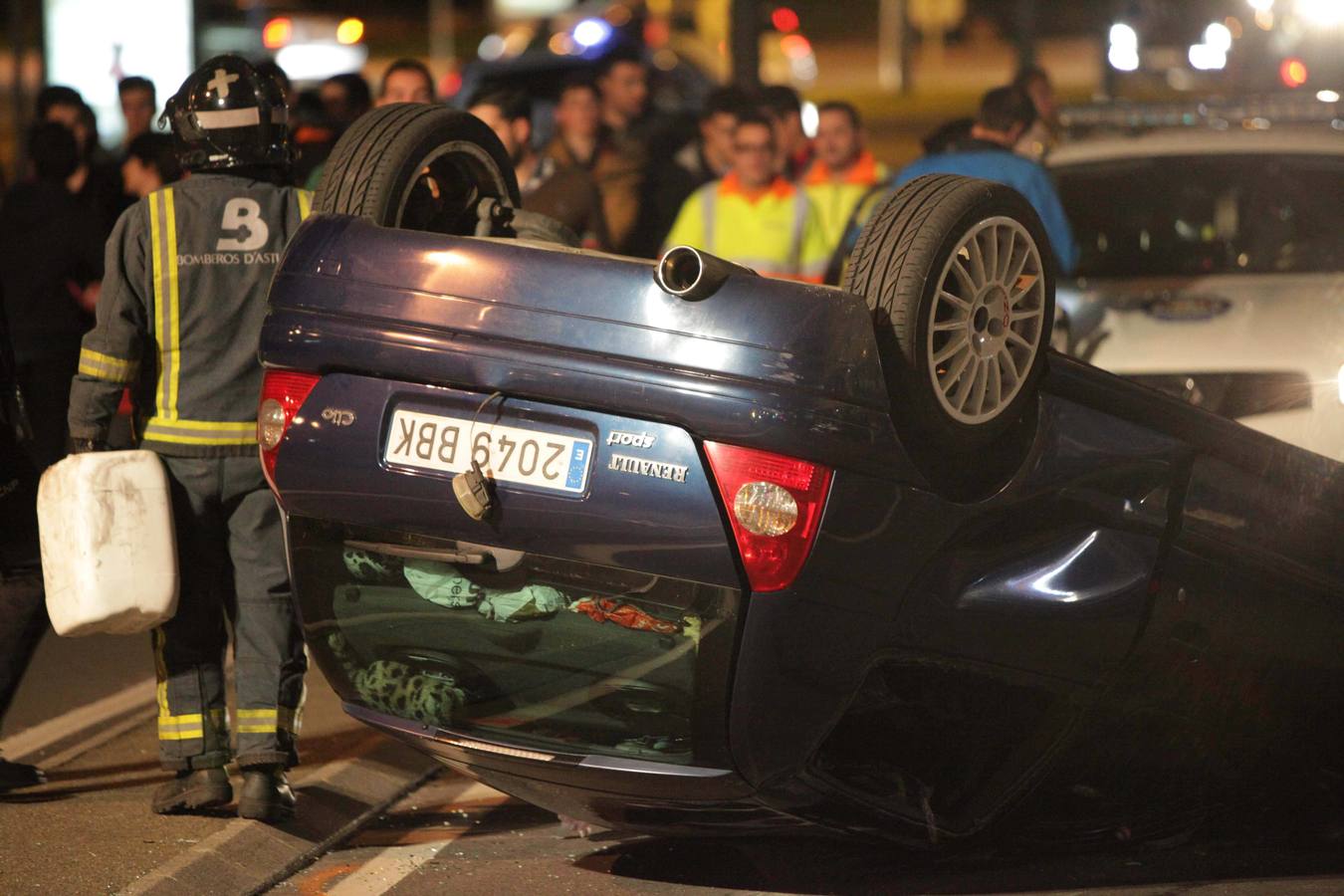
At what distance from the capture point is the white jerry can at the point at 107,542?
4812mm

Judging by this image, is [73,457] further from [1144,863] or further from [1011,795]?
[1144,863]

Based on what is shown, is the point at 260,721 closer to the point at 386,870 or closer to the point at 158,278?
the point at 386,870

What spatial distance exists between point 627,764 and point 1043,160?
4.73 m

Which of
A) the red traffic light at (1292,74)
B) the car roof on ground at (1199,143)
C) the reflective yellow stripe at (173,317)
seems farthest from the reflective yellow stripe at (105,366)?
the red traffic light at (1292,74)

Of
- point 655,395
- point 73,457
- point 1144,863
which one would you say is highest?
point 655,395

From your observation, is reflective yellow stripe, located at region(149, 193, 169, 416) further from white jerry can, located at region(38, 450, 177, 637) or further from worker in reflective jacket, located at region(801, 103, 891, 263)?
worker in reflective jacket, located at region(801, 103, 891, 263)

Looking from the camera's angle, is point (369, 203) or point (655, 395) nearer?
point (655, 395)

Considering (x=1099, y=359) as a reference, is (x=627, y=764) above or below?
below

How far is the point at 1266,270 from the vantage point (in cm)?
742

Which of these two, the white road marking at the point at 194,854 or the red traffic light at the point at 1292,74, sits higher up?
the red traffic light at the point at 1292,74

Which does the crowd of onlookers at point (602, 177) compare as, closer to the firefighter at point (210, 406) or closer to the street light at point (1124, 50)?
the street light at point (1124, 50)

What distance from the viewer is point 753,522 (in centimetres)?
383

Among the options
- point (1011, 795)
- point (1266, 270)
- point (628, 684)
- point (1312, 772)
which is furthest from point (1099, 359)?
point (628, 684)

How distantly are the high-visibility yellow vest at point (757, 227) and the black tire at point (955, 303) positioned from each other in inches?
163
